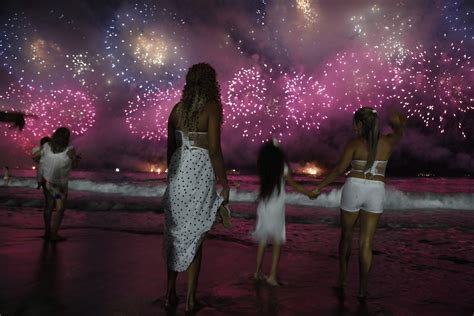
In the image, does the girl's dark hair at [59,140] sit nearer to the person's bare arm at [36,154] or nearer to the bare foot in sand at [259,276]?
the person's bare arm at [36,154]

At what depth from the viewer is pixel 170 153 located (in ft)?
14.3

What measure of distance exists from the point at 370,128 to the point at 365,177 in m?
0.57

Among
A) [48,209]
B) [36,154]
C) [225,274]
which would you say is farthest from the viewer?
[36,154]

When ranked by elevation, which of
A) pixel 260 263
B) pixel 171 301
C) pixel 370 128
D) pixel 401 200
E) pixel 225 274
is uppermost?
pixel 370 128

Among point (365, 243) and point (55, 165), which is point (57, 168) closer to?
point (55, 165)

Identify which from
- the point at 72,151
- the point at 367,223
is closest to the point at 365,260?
the point at 367,223

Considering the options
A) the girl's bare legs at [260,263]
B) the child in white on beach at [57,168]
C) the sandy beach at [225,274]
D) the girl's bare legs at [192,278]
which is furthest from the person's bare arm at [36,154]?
the girl's bare legs at [192,278]

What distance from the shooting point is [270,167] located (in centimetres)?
588

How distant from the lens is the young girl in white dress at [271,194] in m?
5.85

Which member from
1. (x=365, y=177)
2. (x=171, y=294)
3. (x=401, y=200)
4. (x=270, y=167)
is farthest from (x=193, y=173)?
(x=401, y=200)

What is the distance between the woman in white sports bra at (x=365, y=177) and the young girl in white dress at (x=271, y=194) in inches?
38.4

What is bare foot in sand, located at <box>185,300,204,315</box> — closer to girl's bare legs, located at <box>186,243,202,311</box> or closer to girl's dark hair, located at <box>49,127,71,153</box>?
girl's bare legs, located at <box>186,243,202,311</box>

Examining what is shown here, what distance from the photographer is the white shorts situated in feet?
16.1

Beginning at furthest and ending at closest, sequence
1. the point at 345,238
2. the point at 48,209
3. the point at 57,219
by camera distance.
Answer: the point at 48,209
the point at 57,219
the point at 345,238
